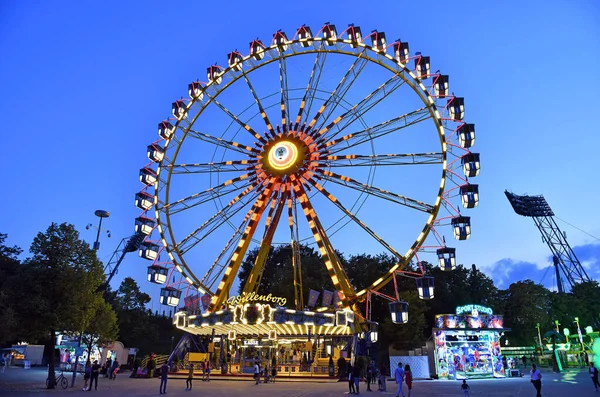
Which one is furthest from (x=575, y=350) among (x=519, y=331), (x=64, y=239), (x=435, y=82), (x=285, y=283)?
(x=64, y=239)

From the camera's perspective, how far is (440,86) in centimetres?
2914

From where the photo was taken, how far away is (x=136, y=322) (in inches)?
2500

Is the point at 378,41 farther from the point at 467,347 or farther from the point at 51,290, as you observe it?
the point at 51,290

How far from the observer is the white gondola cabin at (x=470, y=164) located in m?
27.9

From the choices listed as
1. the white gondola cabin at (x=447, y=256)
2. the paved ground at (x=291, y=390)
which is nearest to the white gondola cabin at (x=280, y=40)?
the white gondola cabin at (x=447, y=256)

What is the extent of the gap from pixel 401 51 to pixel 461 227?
12.4m

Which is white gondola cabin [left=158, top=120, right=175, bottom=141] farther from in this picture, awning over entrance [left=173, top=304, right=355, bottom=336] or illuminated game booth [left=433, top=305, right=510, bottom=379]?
illuminated game booth [left=433, top=305, right=510, bottom=379]

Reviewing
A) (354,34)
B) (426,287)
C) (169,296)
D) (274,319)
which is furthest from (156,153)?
(426,287)

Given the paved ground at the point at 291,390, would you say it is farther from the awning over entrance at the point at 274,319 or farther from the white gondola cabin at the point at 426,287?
the awning over entrance at the point at 274,319

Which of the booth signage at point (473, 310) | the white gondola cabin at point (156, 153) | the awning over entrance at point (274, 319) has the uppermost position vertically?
the white gondola cabin at point (156, 153)

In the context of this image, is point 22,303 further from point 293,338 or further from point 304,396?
point 293,338

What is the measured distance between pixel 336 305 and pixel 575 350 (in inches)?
1312

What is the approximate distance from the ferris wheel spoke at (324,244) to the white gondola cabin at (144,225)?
1100cm

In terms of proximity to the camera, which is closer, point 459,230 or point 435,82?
point 459,230
